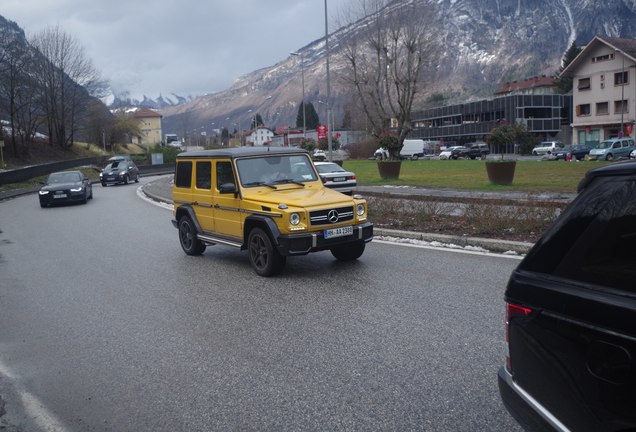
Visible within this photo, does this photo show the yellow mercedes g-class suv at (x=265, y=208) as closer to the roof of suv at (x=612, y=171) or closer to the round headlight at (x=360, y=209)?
the round headlight at (x=360, y=209)

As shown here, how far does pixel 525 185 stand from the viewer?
23.4 m

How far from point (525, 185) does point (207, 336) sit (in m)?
19.9

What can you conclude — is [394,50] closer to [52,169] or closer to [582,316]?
[52,169]

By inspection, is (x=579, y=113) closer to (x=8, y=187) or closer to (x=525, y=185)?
(x=525, y=185)

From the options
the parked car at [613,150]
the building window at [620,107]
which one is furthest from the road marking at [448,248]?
the building window at [620,107]

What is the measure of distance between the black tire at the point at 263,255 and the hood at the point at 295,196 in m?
→ 0.51

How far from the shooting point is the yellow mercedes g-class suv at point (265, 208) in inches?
328

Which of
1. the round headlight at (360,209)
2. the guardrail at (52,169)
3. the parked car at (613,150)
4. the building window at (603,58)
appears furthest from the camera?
the building window at (603,58)

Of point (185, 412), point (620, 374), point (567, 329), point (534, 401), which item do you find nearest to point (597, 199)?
point (567, 329)

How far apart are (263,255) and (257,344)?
3.14 metres

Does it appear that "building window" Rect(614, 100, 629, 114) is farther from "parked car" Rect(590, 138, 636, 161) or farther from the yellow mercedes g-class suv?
the yellow mercedes g-class suv

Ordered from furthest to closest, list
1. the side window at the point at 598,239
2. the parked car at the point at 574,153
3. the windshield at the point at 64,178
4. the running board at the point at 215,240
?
the parked car at the point at 574,153 < the windshield at the point at 64,178 < the running board at the point at 215,240 < the side window at the point at 598,239

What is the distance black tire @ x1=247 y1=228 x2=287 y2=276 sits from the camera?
28.0ft

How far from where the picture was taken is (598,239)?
2.53 metres
